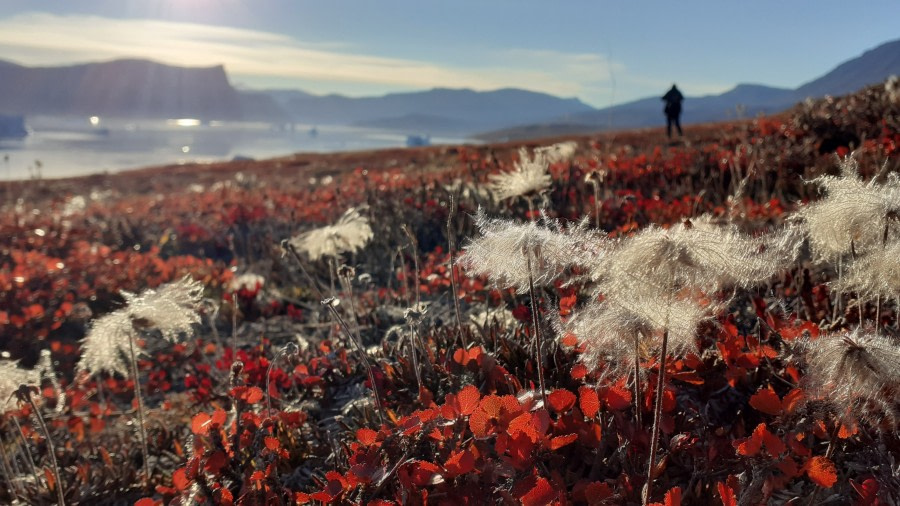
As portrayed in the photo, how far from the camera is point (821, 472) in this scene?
6.38 ft

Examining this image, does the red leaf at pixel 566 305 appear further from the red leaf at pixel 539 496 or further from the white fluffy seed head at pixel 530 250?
the red leaf at pixel 539 496

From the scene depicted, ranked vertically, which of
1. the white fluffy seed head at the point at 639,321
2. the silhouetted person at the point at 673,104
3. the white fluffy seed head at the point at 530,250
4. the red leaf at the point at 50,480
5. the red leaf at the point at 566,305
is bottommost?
the red leaf at the point at 50,480

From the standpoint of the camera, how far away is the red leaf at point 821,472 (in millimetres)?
1922

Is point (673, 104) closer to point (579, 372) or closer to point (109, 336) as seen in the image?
point (579, 372)

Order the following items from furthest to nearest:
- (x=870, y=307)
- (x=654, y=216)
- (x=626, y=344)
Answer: (x=654, y=216), (x=870, y=307), (x=626, y=344)

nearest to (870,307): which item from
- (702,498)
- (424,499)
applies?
(702,498)

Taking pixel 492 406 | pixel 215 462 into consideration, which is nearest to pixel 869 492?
pixel 492 406

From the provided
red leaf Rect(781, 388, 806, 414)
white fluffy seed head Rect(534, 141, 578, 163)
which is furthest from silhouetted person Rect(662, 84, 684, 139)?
red leaf Rect(781, 388, 806, 414)

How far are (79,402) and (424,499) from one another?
4146 millimetres

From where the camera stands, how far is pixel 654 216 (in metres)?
5.88

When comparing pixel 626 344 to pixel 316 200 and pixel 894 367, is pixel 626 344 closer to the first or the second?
pixel 894 367

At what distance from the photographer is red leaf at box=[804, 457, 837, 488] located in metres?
1.92

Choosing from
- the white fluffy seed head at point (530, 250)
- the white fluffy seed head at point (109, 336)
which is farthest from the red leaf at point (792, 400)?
the white fluffy seed head at point (109, 336)

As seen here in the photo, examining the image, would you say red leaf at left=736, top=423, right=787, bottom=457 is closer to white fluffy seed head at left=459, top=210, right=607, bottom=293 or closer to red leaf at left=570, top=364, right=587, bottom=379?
red leaf at left=570, top=364, right=587, bottom=379
